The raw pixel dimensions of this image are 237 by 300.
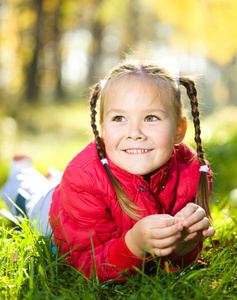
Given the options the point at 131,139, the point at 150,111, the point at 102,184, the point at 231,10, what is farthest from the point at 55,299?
the point at 231,10

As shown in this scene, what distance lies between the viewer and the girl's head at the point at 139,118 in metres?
2.01

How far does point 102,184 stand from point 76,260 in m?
0.44

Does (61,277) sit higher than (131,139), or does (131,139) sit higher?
Result: (131,139)

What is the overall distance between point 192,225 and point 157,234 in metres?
0.19

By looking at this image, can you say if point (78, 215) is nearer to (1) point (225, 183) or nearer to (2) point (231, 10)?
(1) point (225, 183)

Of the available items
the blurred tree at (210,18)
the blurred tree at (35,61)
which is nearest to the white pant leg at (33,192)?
the blurred tree at (210,18)

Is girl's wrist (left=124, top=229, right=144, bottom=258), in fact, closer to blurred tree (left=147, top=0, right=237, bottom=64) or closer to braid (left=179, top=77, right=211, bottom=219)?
braid (left=179, top=77, right=211, bottom=219)

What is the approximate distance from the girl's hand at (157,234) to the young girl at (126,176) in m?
0.06

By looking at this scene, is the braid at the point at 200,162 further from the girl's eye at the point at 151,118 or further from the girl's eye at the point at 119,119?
the girl's eye at the point at 119,119

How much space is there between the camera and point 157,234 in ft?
5.54

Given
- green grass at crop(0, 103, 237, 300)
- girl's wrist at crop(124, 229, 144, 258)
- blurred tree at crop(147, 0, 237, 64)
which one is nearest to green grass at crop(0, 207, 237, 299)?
green grass at crop(0, 103, 237, 300)

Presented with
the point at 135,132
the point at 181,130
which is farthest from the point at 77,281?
the point at 181,130

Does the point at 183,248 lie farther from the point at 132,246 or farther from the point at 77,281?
the point at 77,281

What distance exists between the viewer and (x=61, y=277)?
1.95 meters
